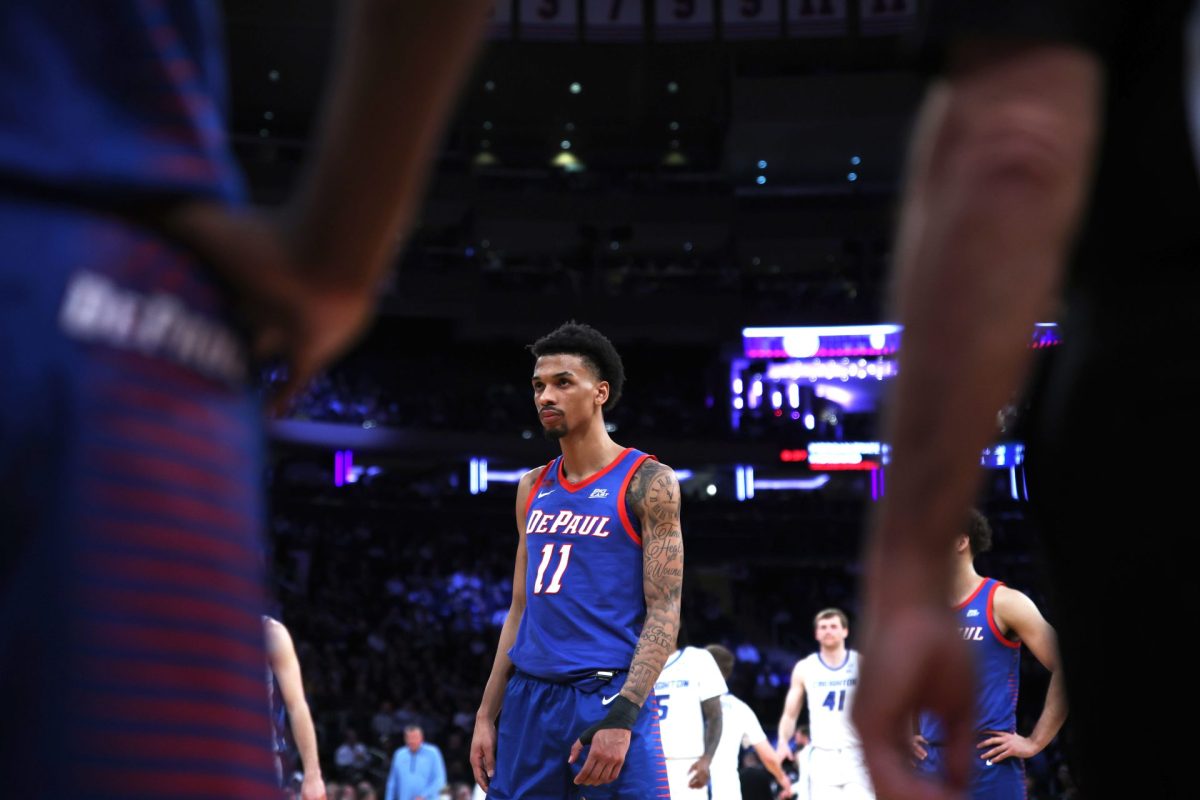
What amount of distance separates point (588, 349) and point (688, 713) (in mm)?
4970

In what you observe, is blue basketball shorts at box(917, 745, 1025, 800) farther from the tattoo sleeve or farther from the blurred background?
the blurred background

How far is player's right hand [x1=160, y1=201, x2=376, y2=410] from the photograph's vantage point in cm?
119

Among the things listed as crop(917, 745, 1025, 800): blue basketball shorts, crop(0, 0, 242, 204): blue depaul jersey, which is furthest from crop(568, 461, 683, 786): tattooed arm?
crop(0, 0, 242, 204): blue depaul jersey

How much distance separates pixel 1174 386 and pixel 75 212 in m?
0.99

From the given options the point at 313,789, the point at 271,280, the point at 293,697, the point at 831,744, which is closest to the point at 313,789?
the point at 313,789

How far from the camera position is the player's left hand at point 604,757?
533 centimetres

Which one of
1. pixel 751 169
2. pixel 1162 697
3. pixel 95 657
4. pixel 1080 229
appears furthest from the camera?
pixel 751 169

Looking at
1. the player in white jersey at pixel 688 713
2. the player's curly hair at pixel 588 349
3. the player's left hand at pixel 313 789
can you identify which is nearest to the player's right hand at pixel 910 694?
the player's curly hair at pixel 588 349

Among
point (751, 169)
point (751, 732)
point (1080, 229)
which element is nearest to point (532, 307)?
point (751, 169)

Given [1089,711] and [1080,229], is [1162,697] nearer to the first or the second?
[1089,711]

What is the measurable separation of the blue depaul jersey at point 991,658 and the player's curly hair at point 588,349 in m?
2.39

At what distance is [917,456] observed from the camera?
1.21 m

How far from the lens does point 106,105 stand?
1.19 metres

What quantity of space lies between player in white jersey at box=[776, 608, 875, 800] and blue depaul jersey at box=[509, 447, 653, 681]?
5029mm
